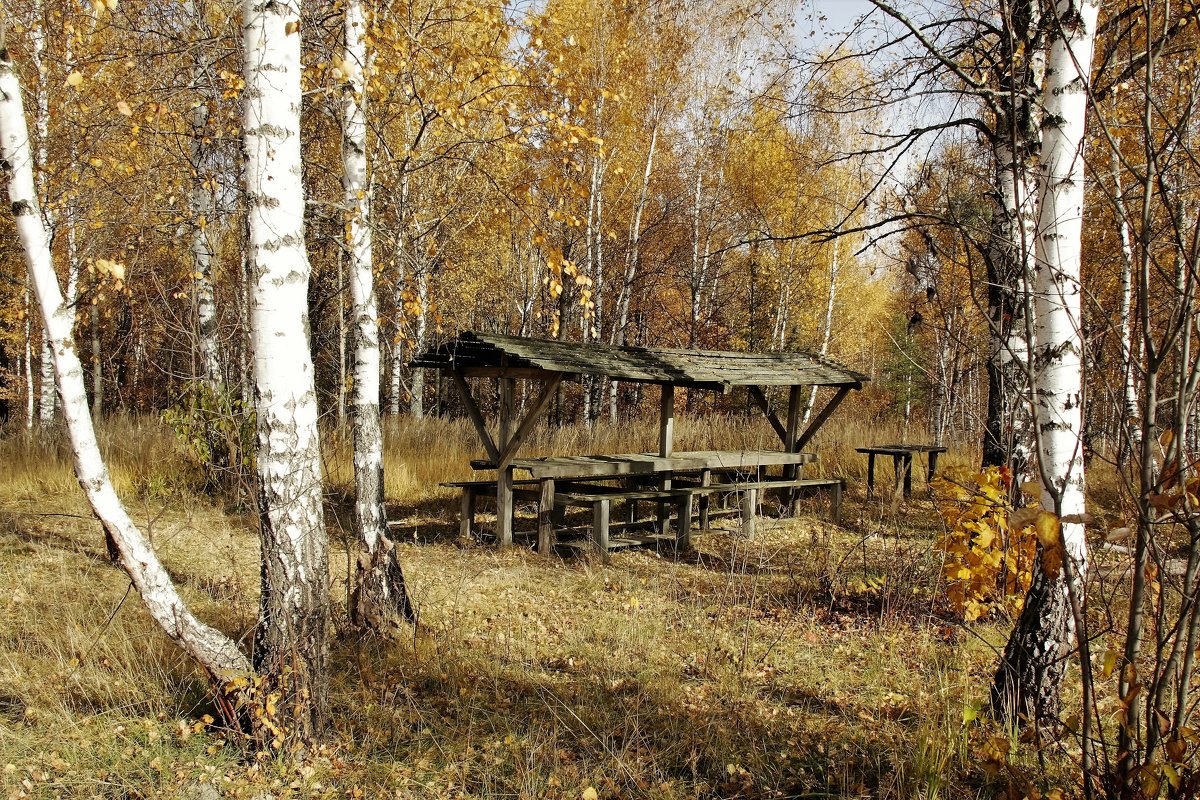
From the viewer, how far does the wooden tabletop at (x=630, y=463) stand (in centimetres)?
754

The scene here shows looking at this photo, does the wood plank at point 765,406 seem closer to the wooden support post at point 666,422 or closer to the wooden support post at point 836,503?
the wooden support post at point 836,503

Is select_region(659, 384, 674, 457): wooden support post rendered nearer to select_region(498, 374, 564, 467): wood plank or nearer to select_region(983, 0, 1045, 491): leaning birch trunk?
select_region(498, 374, 564, 467): wood plank

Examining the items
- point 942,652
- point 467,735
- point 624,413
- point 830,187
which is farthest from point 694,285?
point 467,735

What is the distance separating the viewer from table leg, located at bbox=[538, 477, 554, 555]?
749 centimetres

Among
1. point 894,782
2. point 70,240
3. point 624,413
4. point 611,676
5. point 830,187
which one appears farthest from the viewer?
point 624,413

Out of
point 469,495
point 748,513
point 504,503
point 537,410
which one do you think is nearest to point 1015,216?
point 537,410

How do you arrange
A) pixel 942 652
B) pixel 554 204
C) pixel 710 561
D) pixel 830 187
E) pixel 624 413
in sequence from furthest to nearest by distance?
pixel 624 413 → pixel 830 187 → pixel 554 204 → pixel 710 561 → pixel 942 652

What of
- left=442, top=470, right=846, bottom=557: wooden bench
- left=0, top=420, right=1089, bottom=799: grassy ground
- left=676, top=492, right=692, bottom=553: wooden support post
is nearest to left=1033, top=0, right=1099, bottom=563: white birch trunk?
left=0, top=420, right=1089, bottom=799: grassy ground

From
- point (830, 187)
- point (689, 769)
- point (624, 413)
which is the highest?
point (830, 187)

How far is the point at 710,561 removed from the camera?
290 inches

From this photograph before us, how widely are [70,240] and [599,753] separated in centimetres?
1015

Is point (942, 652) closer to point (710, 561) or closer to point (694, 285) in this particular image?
point (710, 561)

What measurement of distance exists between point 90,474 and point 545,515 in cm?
461

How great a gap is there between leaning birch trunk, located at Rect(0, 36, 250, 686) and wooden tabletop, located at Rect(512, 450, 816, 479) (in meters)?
4.26
